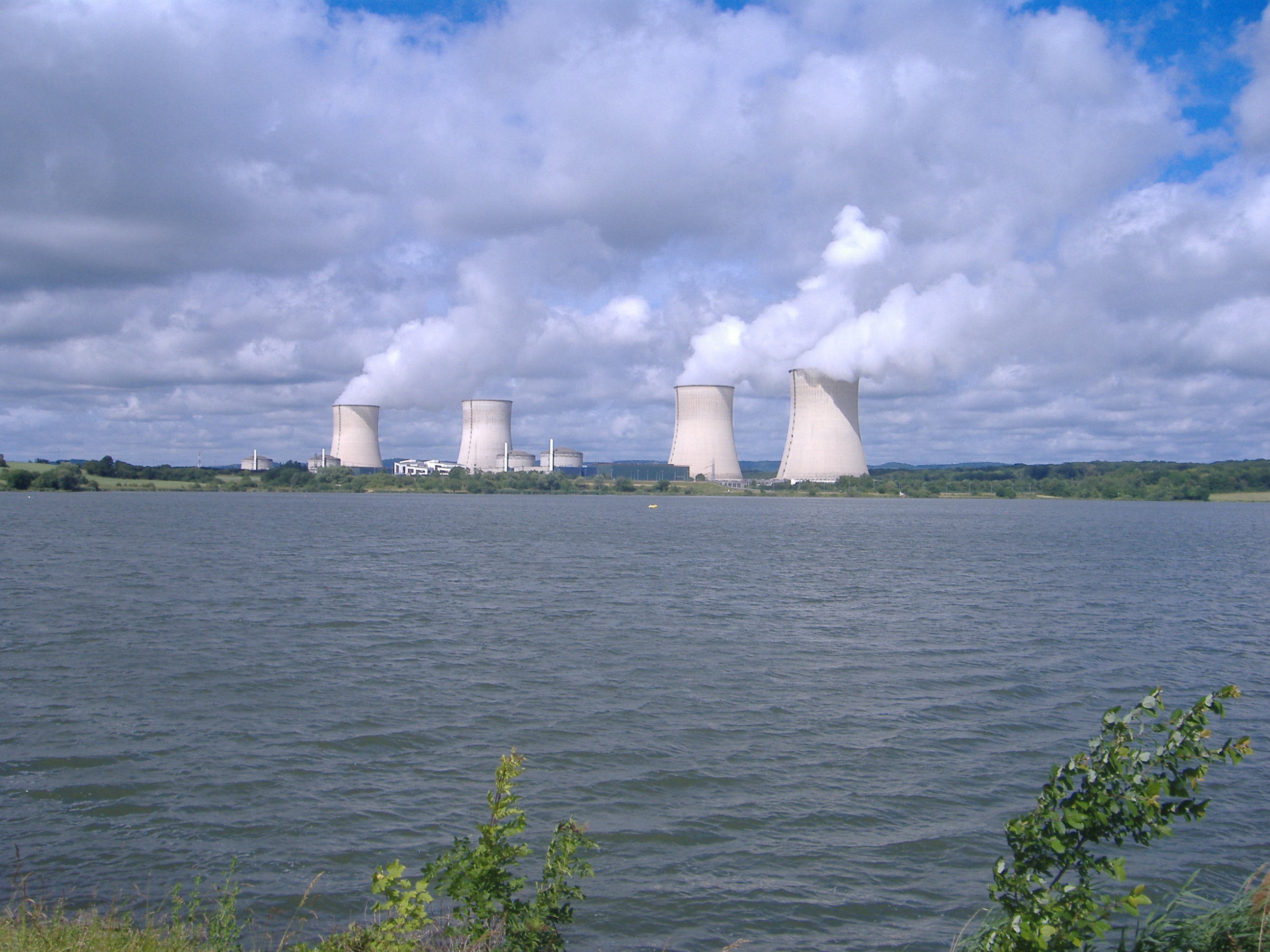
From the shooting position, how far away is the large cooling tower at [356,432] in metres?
73.7

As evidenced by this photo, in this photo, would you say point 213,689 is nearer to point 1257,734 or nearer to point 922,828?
point 922,828

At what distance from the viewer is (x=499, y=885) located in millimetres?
3174

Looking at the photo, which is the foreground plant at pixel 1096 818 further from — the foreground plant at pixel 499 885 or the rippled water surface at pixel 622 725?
the rippled water surface at pixel 622 725

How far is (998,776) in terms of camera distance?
7.23 metres

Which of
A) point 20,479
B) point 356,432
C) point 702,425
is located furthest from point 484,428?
point 20,479

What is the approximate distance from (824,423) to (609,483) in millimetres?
49619

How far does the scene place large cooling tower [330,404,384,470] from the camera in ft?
242

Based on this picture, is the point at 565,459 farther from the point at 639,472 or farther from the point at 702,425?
the point at 702,425

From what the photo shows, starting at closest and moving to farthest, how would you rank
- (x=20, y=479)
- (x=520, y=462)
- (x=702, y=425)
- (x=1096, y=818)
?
(x=1096, y=818)
(x=702, y=425)
(x=20, y=479)
(x=520, y=462)

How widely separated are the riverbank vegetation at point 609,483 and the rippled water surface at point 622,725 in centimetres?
5805

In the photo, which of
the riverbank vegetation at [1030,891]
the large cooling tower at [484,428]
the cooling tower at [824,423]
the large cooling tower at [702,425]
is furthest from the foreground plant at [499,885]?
the large cooling tower at [484,428]

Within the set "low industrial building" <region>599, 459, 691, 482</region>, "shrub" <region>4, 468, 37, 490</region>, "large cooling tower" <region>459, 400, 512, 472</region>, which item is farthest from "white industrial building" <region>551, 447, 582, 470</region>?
"shrub" <region>4, 468, 37, 490</region>

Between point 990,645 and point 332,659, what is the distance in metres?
8.81

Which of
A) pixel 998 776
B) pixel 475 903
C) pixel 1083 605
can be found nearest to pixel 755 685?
pixel 998 776
